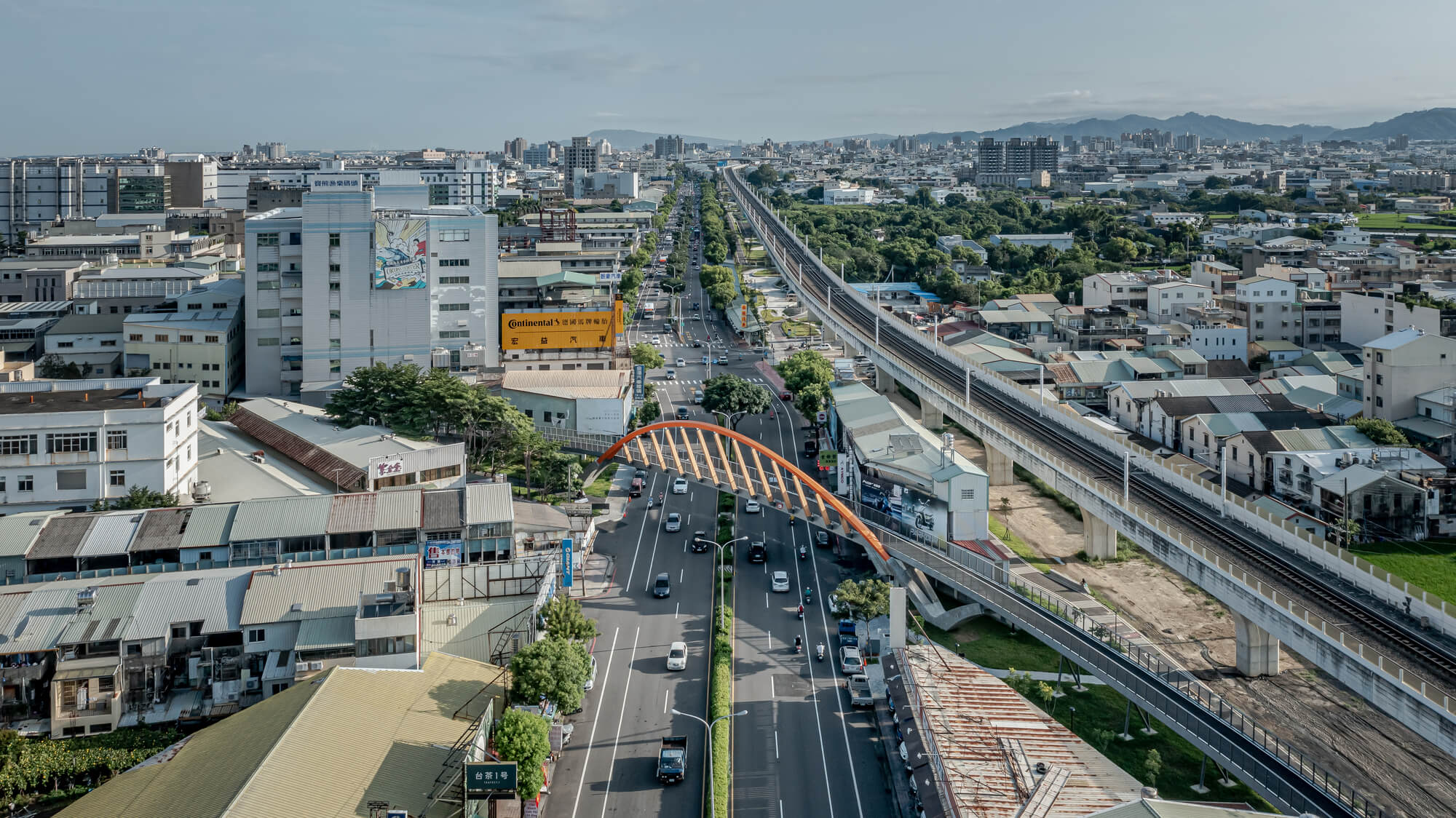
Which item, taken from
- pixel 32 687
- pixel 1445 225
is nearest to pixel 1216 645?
pixel 32 687

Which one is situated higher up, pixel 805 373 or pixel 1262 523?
pixel 805 373

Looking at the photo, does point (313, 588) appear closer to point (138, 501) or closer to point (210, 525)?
point (210, 525)

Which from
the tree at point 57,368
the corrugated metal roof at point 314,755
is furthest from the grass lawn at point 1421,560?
the tree at point 57,368

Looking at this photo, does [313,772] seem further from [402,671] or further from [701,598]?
[701,598]

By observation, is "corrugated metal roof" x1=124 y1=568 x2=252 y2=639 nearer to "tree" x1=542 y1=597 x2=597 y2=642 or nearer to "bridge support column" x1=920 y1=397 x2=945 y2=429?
"tree" x1=542 y1=597 x2=597 y2=642

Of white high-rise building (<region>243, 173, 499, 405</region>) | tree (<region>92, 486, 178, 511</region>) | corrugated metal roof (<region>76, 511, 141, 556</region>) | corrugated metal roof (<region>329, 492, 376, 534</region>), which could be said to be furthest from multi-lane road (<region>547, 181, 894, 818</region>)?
white high-rise building (<region>243, 173, 499, 405</region>)

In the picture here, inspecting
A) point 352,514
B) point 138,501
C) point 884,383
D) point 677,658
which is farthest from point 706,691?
point 884,383
